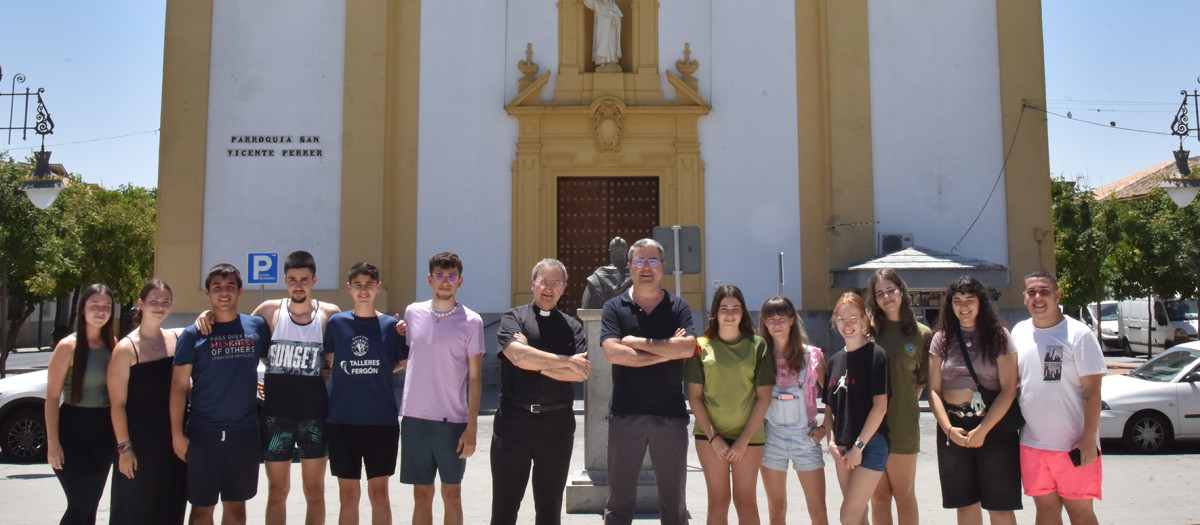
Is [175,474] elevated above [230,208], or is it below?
below

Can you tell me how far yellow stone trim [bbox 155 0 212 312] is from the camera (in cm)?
1585

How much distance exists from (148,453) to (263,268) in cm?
1077

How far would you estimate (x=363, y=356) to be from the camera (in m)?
5.02

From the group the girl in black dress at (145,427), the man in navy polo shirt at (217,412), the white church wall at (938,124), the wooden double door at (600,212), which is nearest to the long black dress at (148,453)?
the girl in black dress at (145,427)

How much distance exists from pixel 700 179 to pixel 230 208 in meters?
8.92

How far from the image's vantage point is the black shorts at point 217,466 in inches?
192

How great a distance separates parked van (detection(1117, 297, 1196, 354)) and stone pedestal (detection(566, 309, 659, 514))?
2477 centimetres

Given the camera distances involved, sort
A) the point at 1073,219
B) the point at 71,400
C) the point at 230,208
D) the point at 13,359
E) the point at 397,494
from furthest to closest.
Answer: the point at 13,359, the point at 1073,219, the point at 230,208, the point at 397,494, the point at 71,400

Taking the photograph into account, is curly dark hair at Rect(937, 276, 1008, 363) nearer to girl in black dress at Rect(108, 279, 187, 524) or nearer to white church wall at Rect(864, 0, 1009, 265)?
girl in black dress at Rect(108, 279, 187, 524)

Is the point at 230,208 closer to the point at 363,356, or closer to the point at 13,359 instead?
the point at 363,356

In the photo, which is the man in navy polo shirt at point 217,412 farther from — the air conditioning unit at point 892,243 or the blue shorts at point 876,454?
the air conditioning unit at point 892,243

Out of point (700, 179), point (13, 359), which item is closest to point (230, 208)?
point (700, 179)

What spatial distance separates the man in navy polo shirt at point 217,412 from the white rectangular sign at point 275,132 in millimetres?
11344

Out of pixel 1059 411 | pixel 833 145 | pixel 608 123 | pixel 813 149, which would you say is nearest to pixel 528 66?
pixel 608 123
